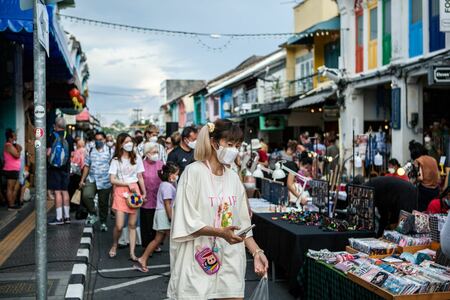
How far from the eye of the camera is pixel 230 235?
374 centimetres

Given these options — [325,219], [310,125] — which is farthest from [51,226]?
[310,125]

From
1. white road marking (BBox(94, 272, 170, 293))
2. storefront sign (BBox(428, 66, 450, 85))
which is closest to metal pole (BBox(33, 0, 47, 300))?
white road marking (BBox(94, 272, 170, 293))

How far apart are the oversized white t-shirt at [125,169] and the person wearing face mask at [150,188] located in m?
0.20

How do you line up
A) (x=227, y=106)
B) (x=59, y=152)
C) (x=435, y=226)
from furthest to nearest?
(x=227, y=106)
(x=59, y=152)
(x=435, y=226)

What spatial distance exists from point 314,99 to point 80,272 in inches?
632

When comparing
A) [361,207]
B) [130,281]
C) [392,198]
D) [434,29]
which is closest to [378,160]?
[434,29]

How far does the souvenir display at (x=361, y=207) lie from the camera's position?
6.66m

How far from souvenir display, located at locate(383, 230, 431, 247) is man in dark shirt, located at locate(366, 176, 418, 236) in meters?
1.36

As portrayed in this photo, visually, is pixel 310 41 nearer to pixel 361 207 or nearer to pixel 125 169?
pixel 125 169

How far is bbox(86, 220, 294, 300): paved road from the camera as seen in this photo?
709cm

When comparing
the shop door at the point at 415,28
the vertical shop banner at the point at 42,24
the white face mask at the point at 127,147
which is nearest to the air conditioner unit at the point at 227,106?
the shop door at the point at 415,28

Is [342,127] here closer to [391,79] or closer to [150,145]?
[391,79]

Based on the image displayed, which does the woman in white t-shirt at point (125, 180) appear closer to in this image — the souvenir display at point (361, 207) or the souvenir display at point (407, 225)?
the souvenir display at point (361, 207)

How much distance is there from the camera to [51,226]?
1150 centimetres
